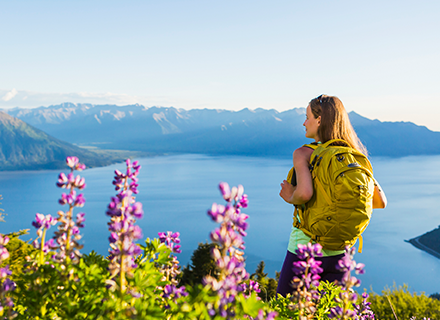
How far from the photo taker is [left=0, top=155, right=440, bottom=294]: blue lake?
180 ft

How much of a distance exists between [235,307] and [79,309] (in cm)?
49

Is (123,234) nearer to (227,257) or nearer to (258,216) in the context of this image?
(227,257)

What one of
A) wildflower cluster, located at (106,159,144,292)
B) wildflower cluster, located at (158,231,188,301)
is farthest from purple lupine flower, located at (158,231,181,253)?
wildflower cluster, located at (106,159,144,292)

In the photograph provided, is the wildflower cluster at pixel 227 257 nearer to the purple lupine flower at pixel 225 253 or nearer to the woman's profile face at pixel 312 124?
the purple lupine flower at pixel 225 253

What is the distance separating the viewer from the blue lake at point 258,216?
54750mm

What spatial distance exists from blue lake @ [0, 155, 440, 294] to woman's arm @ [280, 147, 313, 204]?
37.8m

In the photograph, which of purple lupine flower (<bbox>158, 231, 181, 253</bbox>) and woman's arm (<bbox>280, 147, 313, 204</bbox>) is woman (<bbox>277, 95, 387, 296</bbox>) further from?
purple lupine flower (<bbox>158, 231, 181, 253</bbox>)

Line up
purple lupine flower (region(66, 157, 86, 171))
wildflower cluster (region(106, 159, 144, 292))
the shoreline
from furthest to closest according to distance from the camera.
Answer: the shoreline, purple lupine flower (region(66, 157, 86, 171)), wildflower cluster (region(106, 159, 144, 292))

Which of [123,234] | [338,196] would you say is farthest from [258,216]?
[123,234]

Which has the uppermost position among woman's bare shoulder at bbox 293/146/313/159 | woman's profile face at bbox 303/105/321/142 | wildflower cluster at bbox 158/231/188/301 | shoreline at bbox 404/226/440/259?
woman's profile face at bbox 303/105/321/142

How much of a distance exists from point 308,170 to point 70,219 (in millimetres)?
1595

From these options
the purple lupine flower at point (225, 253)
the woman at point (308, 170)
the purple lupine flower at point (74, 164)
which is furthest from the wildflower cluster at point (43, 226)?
the woman at point (308, 170)

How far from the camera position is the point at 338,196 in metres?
1.97

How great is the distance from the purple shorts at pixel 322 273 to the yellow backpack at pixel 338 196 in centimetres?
11
